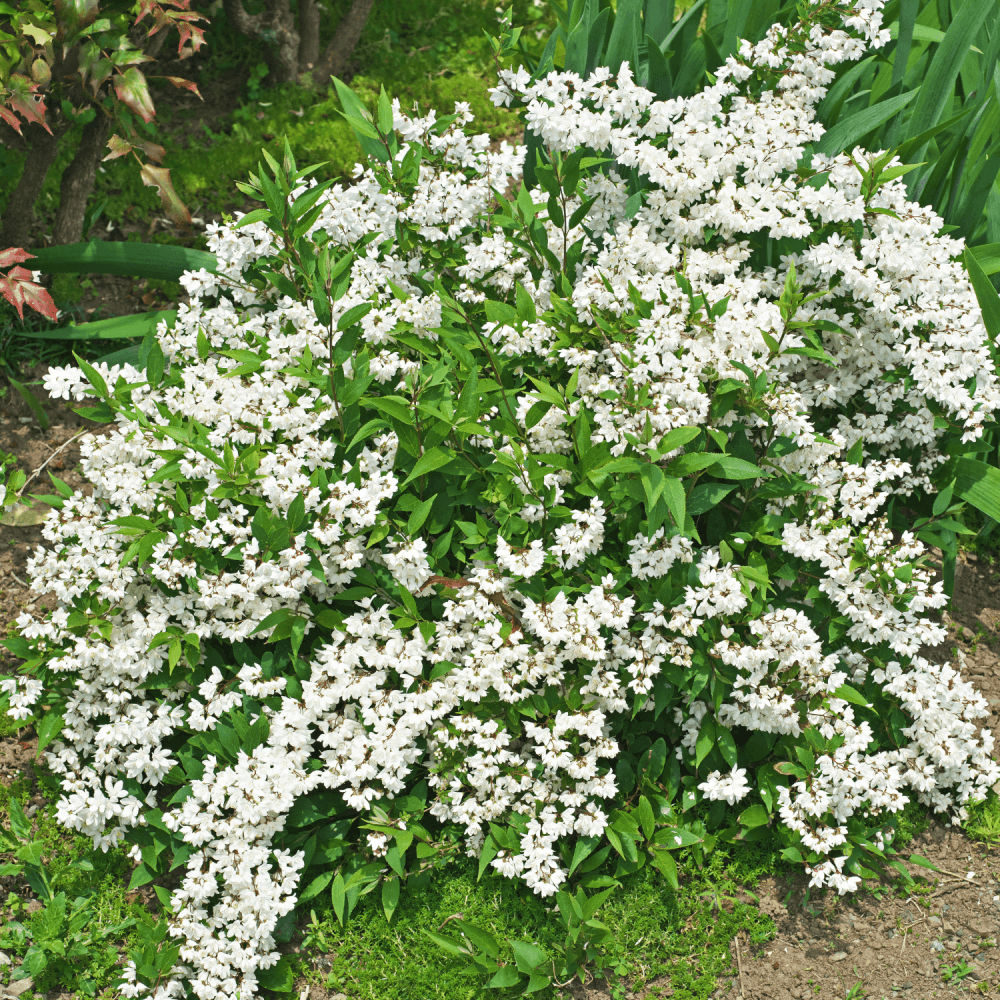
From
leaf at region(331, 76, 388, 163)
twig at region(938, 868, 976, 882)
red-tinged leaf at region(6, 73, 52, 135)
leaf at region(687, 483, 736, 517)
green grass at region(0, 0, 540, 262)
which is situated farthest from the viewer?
green grass at region(0, 0, 540, 262)

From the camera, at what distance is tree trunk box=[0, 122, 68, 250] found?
419cm

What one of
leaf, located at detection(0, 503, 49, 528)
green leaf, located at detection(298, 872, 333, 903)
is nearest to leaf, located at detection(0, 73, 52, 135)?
leaf, located at detection(0, 503, 49, 528)

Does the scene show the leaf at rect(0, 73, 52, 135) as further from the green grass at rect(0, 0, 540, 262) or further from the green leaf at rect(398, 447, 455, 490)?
the green leaf at rect(398, 447, 455, 490)

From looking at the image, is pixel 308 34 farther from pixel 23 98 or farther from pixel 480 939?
pixel 480 939

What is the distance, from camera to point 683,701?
3141 millimetres

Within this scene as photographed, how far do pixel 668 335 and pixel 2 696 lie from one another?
2670 mm

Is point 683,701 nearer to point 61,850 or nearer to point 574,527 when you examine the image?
point 574,527

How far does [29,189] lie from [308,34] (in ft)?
6.79

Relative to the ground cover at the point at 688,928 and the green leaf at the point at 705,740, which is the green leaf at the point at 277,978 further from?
the green leaf at the point at 705,740

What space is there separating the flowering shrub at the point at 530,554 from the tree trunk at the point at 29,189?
1.63 meters

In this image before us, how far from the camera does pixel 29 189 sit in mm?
4262

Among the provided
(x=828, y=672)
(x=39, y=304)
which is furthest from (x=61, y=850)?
(x=828, y=672)

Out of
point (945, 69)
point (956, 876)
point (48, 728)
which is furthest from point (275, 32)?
point (956, 876)

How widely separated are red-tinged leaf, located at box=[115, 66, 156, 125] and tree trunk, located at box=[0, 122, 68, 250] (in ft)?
2.66
